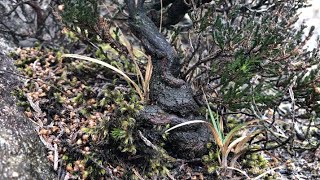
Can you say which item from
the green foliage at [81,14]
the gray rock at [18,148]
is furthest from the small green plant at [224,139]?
the green foliage at [81,14]

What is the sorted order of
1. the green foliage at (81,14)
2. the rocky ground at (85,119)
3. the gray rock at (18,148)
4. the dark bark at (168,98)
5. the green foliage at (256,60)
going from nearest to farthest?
the gray rock at (18,148) < the green foliage at (256,60) < the rocky ground at (85,119) < the dark bark at (168,98) < the green foliage at (81,14)

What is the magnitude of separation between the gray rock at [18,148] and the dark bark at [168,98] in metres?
0.58

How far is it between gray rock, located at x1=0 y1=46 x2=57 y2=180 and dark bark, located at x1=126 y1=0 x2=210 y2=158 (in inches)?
23.0

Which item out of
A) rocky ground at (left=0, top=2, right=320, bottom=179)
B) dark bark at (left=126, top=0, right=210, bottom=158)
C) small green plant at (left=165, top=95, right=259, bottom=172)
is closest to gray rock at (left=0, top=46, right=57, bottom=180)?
rocky ground at (left=0, top=2, right=320, bottom=179)

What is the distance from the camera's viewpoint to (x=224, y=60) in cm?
196

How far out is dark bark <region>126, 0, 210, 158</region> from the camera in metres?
2.00

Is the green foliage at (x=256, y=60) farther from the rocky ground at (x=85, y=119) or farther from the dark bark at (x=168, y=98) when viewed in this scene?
the rocky ground at (x=85, y=119)

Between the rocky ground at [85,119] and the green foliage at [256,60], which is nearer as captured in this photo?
the green foliage at [256,60]

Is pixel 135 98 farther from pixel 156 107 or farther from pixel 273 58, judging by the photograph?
pixel 273 58

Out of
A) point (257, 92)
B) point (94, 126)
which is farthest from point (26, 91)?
point (257, 92)

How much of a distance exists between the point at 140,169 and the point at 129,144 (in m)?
0.17

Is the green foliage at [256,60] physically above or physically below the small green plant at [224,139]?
above

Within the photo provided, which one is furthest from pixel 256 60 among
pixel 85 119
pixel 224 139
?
pixel 85 119

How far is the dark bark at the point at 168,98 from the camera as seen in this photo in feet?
6.55
